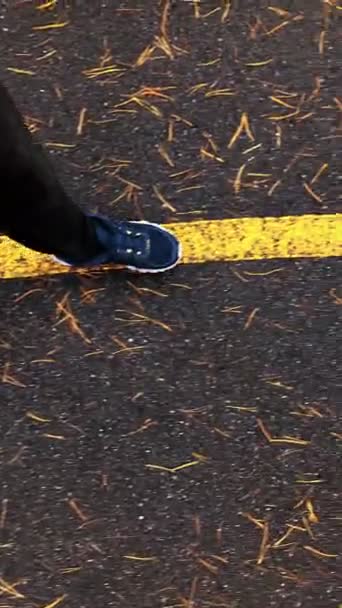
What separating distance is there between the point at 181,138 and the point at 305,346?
692mm

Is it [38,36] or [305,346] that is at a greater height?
[38,36]

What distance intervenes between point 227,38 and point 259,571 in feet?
4.95

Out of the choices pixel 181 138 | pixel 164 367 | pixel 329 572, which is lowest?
pixel 329 572

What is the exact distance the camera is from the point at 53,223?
183 cm

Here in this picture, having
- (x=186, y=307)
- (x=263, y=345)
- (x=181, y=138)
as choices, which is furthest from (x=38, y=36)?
(x=263, y=345)

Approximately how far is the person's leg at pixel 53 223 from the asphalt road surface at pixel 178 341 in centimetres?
8

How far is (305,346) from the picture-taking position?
224 cm

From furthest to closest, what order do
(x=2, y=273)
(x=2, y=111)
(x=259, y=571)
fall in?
1. (x=2, y=273)
2. (x=259, y=571)
3. (x=2, y=111)

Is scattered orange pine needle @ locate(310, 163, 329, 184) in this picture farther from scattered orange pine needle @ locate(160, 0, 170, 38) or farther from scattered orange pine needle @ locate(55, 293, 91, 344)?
scattered orange pine needle @ locate(55, 293, 91, 344)

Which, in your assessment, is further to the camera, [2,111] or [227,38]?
[227,38]

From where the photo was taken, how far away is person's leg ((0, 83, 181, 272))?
5.05 feet

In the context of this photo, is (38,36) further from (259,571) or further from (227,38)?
(259,571)

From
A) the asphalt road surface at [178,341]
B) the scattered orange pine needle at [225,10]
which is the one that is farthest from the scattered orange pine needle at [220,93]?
the scattered orange pine needle at [225,10]

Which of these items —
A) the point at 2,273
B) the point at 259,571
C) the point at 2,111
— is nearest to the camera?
the point at 2,111
